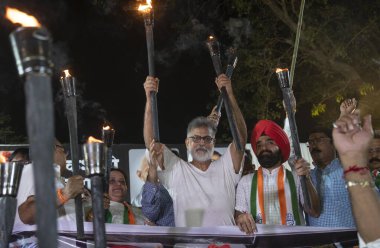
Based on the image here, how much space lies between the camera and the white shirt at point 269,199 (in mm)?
5113

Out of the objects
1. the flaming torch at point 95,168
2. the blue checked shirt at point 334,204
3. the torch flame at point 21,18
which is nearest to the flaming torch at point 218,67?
the blue checked shirt at point 334,204

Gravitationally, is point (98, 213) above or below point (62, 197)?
below

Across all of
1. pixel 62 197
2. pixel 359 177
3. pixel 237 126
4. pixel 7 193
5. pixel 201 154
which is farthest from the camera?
pixel 201 154

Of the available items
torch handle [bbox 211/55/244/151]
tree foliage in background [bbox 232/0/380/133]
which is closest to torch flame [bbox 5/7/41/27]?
torch handle [bbox 211/55/244/151]

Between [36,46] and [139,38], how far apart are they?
1634 cm

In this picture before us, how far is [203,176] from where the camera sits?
5.20 metres

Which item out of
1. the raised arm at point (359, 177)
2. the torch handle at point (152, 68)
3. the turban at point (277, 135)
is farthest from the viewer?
the turban at point (277, 135)

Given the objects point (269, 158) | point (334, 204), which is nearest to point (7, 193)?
point (269, 158)

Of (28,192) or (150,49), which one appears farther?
(150,49)

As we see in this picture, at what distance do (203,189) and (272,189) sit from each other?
0.64 m

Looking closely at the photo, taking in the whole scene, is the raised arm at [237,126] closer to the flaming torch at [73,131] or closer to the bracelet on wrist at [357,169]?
the flaming torch at [73,131]

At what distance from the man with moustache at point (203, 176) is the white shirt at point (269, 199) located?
10 centimetres

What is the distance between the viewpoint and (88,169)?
243 centimetres

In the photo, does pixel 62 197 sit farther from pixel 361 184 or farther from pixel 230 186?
pixel 361 184
